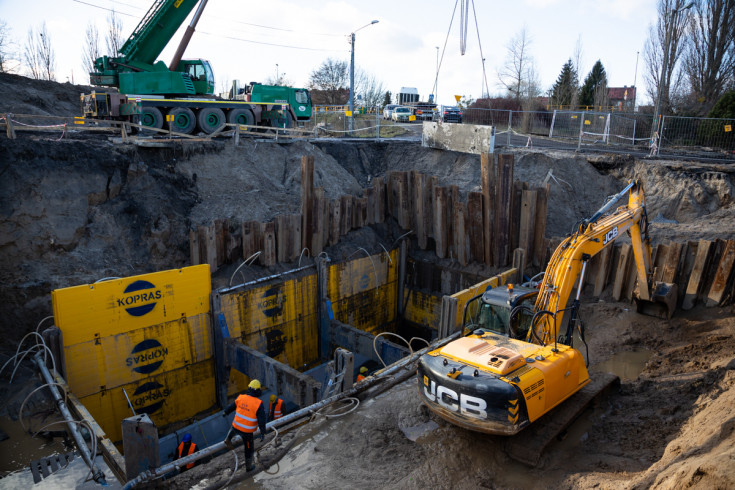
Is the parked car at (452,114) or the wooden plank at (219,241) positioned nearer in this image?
the wooden plank at (219,241)

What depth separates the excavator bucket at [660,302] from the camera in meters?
9.90

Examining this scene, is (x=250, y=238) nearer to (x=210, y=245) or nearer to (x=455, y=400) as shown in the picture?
(x=210, y=245)

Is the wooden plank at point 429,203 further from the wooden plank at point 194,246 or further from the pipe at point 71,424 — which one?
the pipe at point 71,424

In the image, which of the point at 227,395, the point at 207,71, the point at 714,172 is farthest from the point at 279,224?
the point at 714,172

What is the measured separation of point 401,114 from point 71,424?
30537 millimetres

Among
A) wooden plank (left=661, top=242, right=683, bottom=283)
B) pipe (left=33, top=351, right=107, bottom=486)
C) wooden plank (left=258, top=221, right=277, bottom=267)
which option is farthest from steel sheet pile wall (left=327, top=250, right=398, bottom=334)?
wooden plank (left=661, top=242, right=683, bottom=283)

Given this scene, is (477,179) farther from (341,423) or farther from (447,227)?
(341,423)

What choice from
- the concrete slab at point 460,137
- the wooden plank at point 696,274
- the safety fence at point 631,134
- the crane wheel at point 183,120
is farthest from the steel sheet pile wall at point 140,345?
the safety fence at point 631,134

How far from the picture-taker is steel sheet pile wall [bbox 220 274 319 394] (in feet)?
34.5

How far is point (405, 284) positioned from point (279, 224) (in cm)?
479

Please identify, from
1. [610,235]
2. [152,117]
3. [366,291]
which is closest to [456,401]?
[610,235]

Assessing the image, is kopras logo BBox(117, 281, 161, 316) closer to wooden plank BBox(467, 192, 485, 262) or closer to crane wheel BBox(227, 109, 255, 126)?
wooden plank BBox(467, 192, 485, 262)

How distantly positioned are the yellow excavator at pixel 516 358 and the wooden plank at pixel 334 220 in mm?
5836

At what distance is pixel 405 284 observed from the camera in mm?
14648
